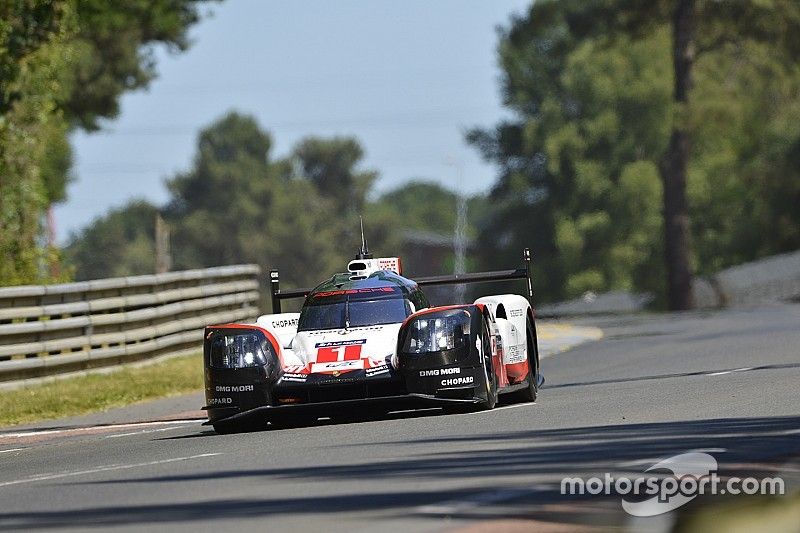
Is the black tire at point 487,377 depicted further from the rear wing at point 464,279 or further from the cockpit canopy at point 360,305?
the rear wing at point 464,279

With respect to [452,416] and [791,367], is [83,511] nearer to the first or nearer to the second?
[452,416]

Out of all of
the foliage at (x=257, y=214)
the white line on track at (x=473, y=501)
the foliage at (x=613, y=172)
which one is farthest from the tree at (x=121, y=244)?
the white line on track at (x=473, y=501)

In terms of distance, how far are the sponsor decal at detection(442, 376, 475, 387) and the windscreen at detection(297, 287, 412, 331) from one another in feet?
3.30

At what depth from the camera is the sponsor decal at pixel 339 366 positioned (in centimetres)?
1358

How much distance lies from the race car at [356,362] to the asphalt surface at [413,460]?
217mm

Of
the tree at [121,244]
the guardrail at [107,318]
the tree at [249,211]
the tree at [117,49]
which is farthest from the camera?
the tree at [121,244]

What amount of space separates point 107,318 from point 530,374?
881 cm

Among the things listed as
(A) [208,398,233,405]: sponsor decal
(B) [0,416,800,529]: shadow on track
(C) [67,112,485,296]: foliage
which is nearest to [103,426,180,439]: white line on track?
(A) [208,398,233,405]: sponsor decal

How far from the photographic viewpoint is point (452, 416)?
13.7 metres

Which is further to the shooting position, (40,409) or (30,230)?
(30,230)

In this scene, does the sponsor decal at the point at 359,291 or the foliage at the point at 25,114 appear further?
the foliage at the point at 25,114

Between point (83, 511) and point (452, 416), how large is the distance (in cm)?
525

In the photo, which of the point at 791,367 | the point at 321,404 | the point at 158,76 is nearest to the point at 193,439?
the point at 321,404

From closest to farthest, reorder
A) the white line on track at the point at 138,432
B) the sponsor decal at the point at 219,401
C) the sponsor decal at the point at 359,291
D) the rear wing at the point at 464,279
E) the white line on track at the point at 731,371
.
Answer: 1. the sponsor decal at the point at 219,401
2. the sponsor decal at the point at 359,291
3. the white line on track at the point at 138,432
4. the rear wing at the point at 464,279
5. the white line on track at the point at 731,371
